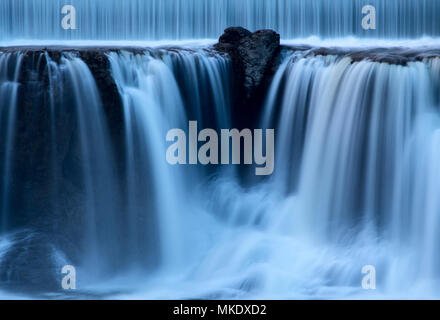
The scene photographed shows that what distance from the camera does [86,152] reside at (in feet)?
25.5

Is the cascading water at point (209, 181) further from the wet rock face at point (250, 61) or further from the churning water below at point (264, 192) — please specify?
the wet rock face at point (250, 61)

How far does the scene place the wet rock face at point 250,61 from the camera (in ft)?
28.4

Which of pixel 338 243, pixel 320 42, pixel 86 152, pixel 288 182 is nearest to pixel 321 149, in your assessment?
pixel 288 182

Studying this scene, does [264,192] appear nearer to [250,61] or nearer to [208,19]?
[250,61]

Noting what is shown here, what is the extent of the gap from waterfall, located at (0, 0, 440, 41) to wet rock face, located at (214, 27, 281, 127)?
42cm

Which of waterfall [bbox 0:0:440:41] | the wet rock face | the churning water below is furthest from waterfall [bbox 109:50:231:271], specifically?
waterfall [bbox 0:0:440:41]

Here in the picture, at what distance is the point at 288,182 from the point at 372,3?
2456 millimetres

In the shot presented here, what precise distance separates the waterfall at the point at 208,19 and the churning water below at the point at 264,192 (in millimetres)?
999

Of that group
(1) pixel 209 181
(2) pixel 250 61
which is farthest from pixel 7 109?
(2) pixel 250 61

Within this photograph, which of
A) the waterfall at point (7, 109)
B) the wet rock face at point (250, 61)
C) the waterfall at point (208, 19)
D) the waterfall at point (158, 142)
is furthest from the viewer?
the waterfall at point (208, 19)

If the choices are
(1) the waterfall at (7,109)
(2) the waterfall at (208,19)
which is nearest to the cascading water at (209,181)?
(1) the waterfall at (7,109)

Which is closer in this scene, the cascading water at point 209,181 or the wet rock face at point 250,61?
the cascading water at point 209,181

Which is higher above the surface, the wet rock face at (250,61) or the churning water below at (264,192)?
the wet rock face at (250,61)
